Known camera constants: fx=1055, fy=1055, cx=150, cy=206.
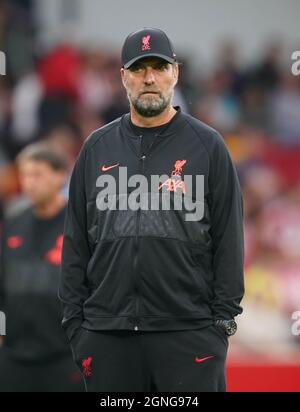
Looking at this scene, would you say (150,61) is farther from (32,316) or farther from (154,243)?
(32,316)

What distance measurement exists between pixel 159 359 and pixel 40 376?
4.95 ft

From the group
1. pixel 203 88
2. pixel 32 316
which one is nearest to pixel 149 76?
pixel 32 316

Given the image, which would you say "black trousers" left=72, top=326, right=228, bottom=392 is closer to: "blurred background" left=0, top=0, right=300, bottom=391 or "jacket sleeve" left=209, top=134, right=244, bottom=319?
"jacket sleeve" left=209, top=134, right=244, bottom=319

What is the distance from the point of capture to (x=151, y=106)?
13.3 feet

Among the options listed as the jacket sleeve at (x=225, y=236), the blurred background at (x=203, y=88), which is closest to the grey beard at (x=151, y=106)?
the jacket sleeve at (x=225, y=236)

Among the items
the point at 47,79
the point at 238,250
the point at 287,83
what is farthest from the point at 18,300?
the point at 287,83

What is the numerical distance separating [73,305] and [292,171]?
21.0ft

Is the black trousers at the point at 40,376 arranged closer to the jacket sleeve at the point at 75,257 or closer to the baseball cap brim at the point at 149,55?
the jacket sleeve at the point at 75,257

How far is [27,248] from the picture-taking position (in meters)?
5.41

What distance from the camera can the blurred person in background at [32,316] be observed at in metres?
5.27

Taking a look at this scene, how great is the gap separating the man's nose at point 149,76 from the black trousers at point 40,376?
6.01 feet

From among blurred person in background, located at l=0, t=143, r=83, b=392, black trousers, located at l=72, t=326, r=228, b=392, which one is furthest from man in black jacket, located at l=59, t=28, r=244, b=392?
blurred person in background, located at l=0, t=143, r=83, b=392

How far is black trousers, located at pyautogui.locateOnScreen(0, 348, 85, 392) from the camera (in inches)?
207

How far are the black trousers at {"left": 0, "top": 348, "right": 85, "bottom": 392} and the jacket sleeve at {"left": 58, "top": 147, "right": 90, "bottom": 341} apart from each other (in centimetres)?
123
